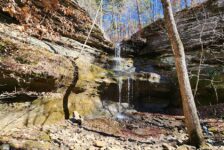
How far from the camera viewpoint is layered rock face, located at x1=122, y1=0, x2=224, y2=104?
43.3ft

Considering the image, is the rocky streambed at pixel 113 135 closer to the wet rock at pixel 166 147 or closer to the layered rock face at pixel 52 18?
the wet rock at pixel 166 147

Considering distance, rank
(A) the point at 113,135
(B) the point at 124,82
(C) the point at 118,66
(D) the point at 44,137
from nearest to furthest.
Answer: (D) the point at 44,137 < (A) the point at 113,135 < (B) the point at 124,82 < (C) the point at 118,66

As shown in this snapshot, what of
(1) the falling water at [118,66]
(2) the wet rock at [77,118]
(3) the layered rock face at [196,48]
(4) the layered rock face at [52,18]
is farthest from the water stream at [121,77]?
(2) the wet rock at [77,118]

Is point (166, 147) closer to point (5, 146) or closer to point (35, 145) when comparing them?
point (35, 145)

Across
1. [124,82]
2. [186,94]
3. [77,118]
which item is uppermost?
[124,82]

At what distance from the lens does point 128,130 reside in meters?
9.84

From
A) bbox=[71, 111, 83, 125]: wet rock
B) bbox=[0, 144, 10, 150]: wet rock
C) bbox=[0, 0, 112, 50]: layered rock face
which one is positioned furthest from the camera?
bbox=[71, 111, 83, 125]: wet rock

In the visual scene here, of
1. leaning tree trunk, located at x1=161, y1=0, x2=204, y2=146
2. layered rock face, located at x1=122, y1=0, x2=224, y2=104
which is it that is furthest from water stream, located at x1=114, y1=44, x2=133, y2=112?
leaning tree trunk, located at x1=161, y1=0, x2=204, y2=146

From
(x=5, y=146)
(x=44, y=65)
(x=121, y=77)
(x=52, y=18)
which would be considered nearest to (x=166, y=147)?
(x=5, y=146)

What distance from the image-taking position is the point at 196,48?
47.8 feet

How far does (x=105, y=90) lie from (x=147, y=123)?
285cm

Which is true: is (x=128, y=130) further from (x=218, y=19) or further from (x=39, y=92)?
(x=218, y=19)

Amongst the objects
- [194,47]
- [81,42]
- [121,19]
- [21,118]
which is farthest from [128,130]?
[121,19]

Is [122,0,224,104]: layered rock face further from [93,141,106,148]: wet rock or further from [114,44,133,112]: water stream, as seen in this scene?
[93,141,106,148]: wet rock
